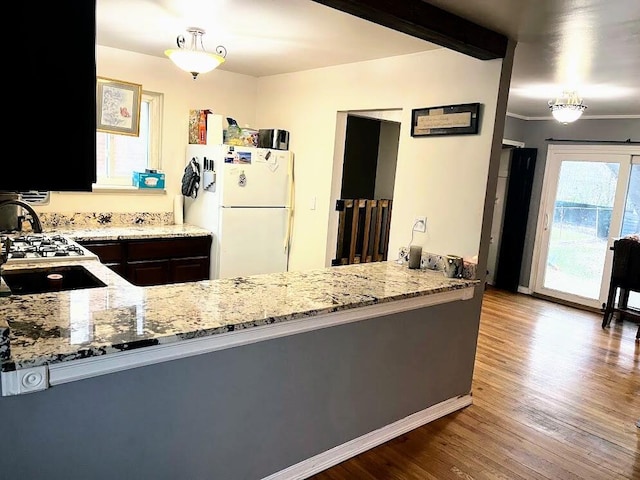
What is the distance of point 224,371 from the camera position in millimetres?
1824

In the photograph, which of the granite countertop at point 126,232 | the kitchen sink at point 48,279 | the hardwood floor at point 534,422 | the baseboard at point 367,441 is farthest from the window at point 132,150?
the hardwood floor at point 534,422

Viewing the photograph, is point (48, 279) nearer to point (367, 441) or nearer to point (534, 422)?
point (367, 441)

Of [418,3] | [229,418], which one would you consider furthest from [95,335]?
[418,3]

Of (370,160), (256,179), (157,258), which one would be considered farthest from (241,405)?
(370,160)

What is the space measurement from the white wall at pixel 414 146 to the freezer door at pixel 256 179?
0.63ft

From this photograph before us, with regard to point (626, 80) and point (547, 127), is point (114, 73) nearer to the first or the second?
point (626, 80)

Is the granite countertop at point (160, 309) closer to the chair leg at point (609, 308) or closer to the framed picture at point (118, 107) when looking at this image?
the framed picture at point (118, 107)

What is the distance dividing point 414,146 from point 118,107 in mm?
2537

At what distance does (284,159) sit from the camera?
13.9 ft

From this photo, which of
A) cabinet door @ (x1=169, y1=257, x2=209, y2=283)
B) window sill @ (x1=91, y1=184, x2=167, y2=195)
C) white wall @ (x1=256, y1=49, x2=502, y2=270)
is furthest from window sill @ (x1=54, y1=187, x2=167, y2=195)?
white wall @ (x1=256, y1=49, x2=502, y2=270)

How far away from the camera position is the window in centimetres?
408

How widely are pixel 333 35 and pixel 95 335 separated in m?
2.28

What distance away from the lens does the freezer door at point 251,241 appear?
13.1ft

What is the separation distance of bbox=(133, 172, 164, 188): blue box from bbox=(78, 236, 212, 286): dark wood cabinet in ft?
2.11
